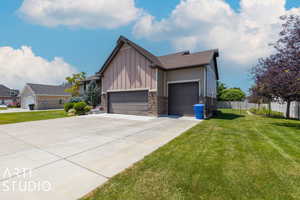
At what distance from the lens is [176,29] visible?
1321 cm

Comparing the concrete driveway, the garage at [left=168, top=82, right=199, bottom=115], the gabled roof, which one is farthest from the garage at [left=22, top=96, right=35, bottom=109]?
the garage at [left=168, top=82, right=199, bottom=115]

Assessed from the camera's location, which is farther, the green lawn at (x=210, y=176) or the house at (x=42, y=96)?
the house at (x=42, y=96)

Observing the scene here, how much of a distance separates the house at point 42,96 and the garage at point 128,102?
20.1 metres

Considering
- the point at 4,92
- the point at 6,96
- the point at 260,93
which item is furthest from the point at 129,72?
the point at 4,92

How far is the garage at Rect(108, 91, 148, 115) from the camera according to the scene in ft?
38.8

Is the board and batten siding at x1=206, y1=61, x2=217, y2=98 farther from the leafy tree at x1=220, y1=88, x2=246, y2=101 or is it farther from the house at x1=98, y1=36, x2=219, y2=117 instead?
the leafy tree at x1=220, y1=88, x2=246, y2=101

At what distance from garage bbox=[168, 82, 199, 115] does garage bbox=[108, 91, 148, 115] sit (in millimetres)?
2373

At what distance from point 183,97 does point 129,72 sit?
5.42m

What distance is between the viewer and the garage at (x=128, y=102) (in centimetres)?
1183

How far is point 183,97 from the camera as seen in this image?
1152 centimetres

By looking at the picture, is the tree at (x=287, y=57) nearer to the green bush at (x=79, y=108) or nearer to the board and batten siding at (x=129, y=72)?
the board and batten siding at (x=129, y=72)

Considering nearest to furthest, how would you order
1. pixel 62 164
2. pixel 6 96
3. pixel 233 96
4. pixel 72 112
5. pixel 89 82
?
pixel 62 164 → pixel 72 112 → pixel 89 82 → pixel 233 96 → pixel 6 96

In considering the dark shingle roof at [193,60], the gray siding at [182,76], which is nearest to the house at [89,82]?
the gray siding at [182,76]

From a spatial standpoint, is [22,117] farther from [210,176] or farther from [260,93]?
[260,93]
